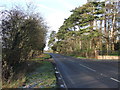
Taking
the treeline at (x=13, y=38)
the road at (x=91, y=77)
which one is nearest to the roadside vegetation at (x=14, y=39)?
the treeline at (x=13, y=38)

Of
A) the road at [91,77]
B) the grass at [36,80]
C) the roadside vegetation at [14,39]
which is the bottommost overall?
the road at [91,77]

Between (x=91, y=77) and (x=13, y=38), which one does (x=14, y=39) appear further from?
(x=91, y=77)

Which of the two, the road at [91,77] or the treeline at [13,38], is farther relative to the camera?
the treeline at [13,38]

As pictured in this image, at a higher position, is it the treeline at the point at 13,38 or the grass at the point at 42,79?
the treeline at the point at 13,38

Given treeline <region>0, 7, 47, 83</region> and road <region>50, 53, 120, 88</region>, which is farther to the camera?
treeline <region>0, 7, 47, 83</region>

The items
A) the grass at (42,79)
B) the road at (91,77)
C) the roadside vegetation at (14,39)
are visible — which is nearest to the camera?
the grass at (42,79)

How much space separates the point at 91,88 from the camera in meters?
8.38

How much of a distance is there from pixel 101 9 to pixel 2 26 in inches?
1315

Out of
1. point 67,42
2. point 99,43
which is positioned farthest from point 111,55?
point 67,42

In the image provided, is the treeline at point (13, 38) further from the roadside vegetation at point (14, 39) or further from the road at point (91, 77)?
the road at point (91, 77)

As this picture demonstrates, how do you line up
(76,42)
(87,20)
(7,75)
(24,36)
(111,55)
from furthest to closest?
(76,42)
(87,20)
(111,55)
(24,36)
(7,75)

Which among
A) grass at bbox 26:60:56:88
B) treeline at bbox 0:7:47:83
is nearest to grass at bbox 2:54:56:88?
grass at bbox 26:60:56:88

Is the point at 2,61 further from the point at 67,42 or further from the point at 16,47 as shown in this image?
the point at 67,42

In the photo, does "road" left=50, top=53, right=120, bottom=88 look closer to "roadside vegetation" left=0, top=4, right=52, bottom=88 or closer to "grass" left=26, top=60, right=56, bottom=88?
"grass" left=26, top=60, right=56, bottom=88
